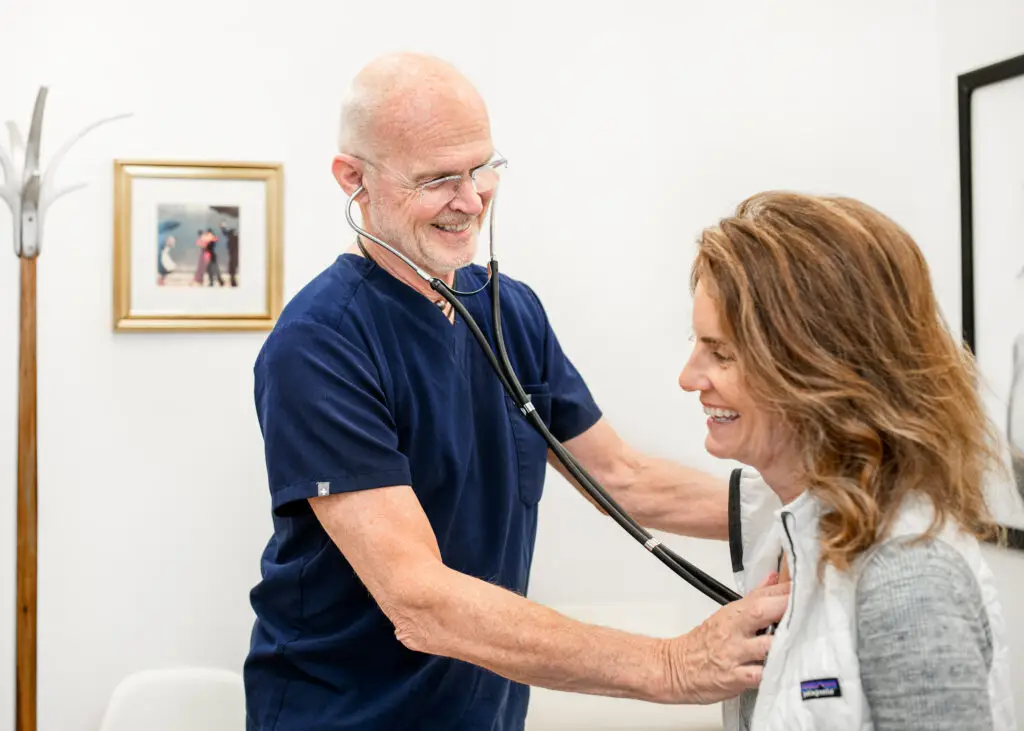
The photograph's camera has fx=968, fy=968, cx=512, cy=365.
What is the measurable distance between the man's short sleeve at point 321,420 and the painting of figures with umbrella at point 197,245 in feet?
2.75

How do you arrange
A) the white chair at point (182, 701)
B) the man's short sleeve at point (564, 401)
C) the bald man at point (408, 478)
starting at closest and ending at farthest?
the bald man at point (408, 478) < the man's short sleeve at point (564, 401) < the white chair at point (182, 701)

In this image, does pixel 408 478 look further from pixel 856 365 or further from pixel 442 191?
pixel 856 365

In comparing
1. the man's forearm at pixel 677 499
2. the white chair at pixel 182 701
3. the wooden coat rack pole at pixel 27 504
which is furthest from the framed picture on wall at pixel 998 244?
the wooden coat rack pole at pixel 27 504

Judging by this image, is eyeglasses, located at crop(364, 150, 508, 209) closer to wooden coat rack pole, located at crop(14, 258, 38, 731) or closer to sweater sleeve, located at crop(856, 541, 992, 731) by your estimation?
sweater sleeve, located at crop(856, 541, 992, 731)

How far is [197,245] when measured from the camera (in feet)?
6.53

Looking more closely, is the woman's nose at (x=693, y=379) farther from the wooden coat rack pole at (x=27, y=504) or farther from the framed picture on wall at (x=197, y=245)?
the wooden coat rack pole at (x=27, y=504)

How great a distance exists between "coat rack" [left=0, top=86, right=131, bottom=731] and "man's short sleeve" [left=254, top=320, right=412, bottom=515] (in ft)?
2.83

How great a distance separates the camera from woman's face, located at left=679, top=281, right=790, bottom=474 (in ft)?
3.15

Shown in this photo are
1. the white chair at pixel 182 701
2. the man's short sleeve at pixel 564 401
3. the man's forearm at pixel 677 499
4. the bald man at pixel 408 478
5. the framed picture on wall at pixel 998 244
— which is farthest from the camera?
the white chair at pixel 182 701

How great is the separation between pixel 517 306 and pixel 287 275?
0.73 m

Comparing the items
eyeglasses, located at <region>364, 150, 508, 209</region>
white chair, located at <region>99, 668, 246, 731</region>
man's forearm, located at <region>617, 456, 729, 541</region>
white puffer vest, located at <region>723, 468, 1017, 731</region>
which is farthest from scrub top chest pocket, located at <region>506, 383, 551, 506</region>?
white chair, located at <region>99, 668, 246, 731</region>

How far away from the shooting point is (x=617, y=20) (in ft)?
6.86

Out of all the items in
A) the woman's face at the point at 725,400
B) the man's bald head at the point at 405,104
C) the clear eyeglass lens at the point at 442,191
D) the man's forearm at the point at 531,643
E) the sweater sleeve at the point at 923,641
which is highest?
the man's bald head at the point at 405,104

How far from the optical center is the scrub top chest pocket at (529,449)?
4.63ft
